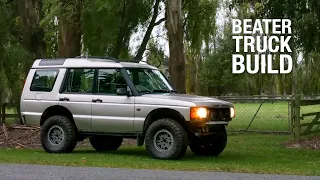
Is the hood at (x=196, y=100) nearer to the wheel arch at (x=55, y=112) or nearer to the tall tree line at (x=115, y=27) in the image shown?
the wheel arch at (x=55, y=112)

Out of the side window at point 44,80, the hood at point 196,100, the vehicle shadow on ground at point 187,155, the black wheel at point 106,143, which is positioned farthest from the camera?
the black wheel at point 106,143

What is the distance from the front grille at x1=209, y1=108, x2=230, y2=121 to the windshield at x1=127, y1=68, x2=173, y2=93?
1.62 meters

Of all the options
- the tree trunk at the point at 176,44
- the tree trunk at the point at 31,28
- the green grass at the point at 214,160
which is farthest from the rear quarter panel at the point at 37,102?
the tree trunk at the point at 31,28

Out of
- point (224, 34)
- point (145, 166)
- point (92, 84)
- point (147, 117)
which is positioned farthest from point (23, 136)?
point (224, 34)

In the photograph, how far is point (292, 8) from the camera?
1727cm

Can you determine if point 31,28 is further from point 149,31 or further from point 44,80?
point 44,80

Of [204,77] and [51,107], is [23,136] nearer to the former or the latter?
[51,107]

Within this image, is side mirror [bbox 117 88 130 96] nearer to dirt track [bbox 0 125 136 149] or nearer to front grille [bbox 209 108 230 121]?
front grille [bbox 209 108 230 121]

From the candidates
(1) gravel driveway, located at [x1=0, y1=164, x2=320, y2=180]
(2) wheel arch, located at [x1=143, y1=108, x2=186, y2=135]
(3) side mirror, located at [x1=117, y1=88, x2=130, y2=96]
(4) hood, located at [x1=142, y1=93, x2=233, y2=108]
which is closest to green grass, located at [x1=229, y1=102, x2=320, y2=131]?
(4) hood, located at [x1=142, y1=93, x2=233, y2=108]

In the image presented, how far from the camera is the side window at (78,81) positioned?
46.9 feet

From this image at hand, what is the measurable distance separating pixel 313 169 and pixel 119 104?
4.83m

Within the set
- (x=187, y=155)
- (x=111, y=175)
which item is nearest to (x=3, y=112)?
(x=187, y=155)

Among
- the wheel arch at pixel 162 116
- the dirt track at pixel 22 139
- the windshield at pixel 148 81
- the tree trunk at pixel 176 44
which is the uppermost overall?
the tree trunk at pixel 176 44

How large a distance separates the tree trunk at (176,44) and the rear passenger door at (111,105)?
717 centimetres
